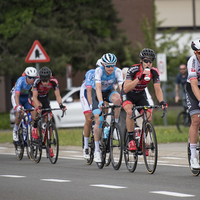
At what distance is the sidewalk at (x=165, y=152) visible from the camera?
1305 centimetres

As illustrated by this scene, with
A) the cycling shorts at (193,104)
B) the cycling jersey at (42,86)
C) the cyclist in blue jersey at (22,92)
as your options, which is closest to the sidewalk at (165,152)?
the cyclist in blue jersey at (22,92)

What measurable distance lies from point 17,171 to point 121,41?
787 inches

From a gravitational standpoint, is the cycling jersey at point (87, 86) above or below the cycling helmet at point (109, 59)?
below

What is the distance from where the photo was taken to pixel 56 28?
94.0 feet

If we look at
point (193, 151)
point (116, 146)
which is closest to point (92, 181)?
point (193, 151)

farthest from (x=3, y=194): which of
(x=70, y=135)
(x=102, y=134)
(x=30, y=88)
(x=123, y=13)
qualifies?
(x=123, y=13)

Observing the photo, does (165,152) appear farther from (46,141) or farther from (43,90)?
(43,90)

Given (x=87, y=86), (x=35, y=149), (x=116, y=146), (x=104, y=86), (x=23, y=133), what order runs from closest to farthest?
(x=116, y=146)
(x=104, y=86)
(x=87, y=86)
(x=35, y=149)
(x=23, y=133)

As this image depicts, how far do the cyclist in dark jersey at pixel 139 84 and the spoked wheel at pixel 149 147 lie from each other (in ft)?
1.09

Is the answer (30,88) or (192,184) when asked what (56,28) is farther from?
(192,184)

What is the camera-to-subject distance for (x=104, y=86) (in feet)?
39.8

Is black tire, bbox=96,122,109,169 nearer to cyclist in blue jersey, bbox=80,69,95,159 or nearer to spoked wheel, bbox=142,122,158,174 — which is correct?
cyclist in blue jersey, bbox=80,69,95,159

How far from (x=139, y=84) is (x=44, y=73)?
109 inches

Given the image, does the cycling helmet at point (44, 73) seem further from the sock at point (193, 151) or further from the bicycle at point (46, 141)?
the sock at point (193, 151)
